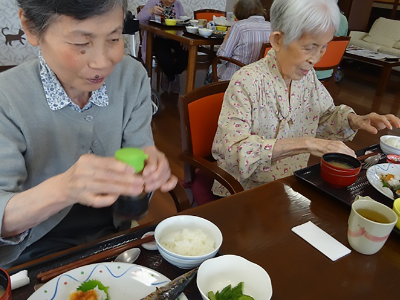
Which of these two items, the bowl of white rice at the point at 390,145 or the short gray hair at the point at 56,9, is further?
the bowl of white rice at the point at 390,145

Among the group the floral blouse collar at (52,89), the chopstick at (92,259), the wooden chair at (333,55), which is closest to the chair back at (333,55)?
the wooden chair at (333,55)

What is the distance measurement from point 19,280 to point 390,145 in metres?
1.36

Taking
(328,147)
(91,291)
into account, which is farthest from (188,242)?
(328,147)

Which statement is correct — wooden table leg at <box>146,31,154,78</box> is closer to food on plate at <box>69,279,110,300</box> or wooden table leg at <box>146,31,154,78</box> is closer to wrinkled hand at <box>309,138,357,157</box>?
wrinkled hand at <box>309,138,357,157</box>

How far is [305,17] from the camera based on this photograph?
52.2 inches

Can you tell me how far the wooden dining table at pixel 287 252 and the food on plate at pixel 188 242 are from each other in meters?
0.04

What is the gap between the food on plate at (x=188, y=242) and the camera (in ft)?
2.57

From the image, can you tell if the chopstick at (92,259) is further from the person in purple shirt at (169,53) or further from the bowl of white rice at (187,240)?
the person in purple shirt at (169,53)

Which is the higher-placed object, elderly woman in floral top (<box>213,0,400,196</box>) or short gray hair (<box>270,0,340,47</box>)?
short gray hair (<box>270,0,340,47</box>)

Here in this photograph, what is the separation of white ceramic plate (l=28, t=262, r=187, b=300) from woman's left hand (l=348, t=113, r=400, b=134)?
1.19m

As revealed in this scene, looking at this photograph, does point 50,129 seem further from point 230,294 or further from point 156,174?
point 230,294

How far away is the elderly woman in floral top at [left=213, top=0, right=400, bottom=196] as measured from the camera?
1319 mm

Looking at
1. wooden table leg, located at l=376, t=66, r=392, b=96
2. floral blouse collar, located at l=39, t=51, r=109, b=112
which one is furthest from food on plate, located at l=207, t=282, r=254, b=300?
wooden table leg, located at l=376, t=66, r=392, b=96

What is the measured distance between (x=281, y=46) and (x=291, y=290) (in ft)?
3.47
